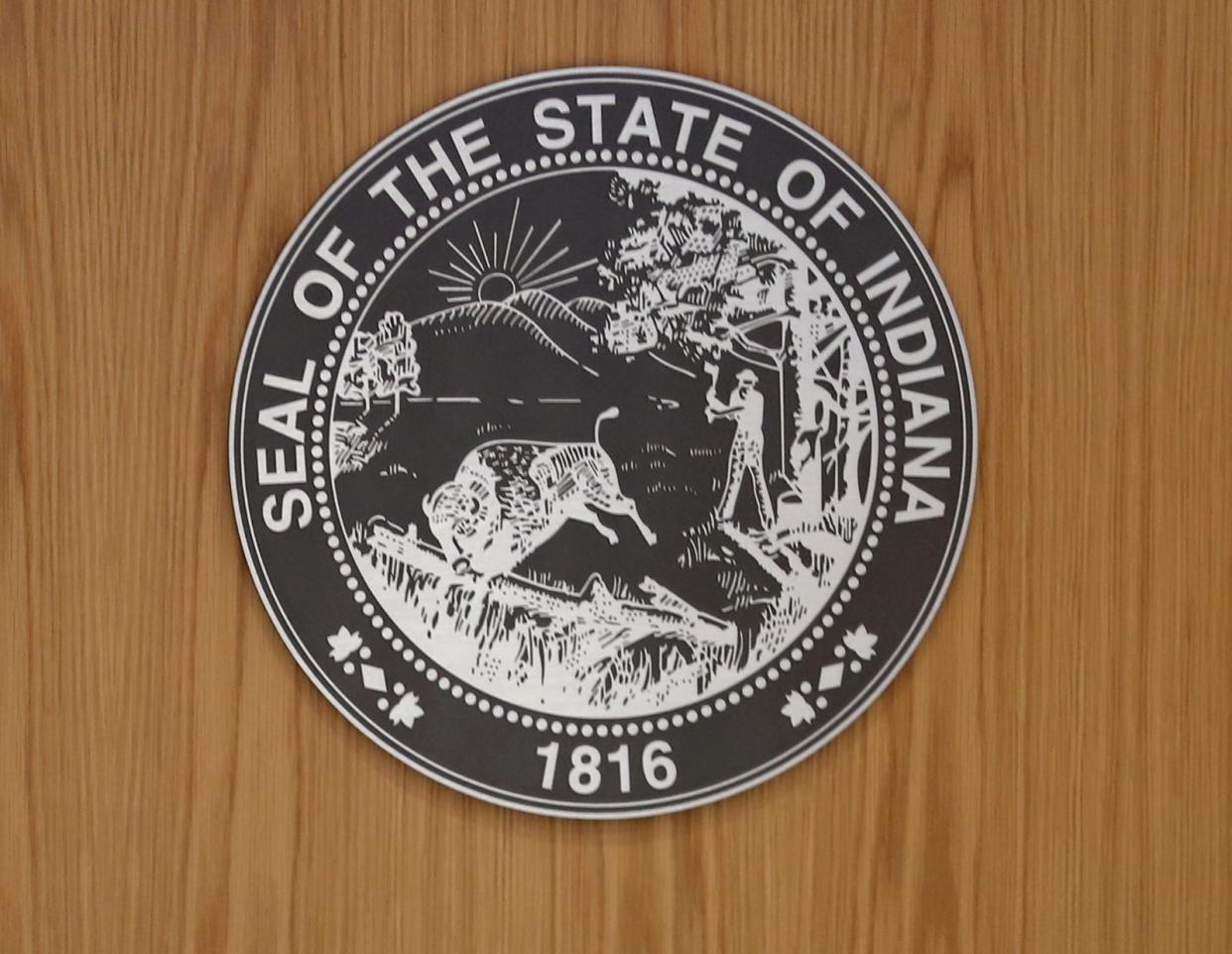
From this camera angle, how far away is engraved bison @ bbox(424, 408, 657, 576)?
4.06 ft

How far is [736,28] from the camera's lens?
49.8 inches

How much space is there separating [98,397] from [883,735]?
3.01 ft

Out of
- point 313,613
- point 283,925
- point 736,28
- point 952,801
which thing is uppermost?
point 736,28

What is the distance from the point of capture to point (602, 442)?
1.25 meters

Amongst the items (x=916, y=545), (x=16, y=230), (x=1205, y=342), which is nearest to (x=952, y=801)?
(x=916, y=545)

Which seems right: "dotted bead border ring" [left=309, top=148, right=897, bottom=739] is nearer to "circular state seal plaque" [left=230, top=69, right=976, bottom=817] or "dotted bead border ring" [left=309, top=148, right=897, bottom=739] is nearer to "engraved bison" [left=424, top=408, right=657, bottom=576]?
"circular state seal plaque" [left=230, top=69, right=976, bottom=817]

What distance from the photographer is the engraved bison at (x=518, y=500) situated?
124 centimetres

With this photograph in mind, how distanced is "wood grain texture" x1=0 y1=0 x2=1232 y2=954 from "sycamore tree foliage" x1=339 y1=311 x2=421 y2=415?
0.45 feet

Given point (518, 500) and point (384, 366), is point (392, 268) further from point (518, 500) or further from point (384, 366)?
point (518, 500)

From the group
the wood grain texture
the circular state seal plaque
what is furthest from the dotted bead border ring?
the wood grain texture

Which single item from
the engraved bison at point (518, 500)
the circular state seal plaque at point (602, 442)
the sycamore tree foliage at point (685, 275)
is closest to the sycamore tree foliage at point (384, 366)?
the circular state seal plaque at point (602, 442)

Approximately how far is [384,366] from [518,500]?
0.65 feet

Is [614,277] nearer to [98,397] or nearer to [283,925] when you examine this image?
[98,397]

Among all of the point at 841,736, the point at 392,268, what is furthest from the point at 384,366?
the point at 841,736
